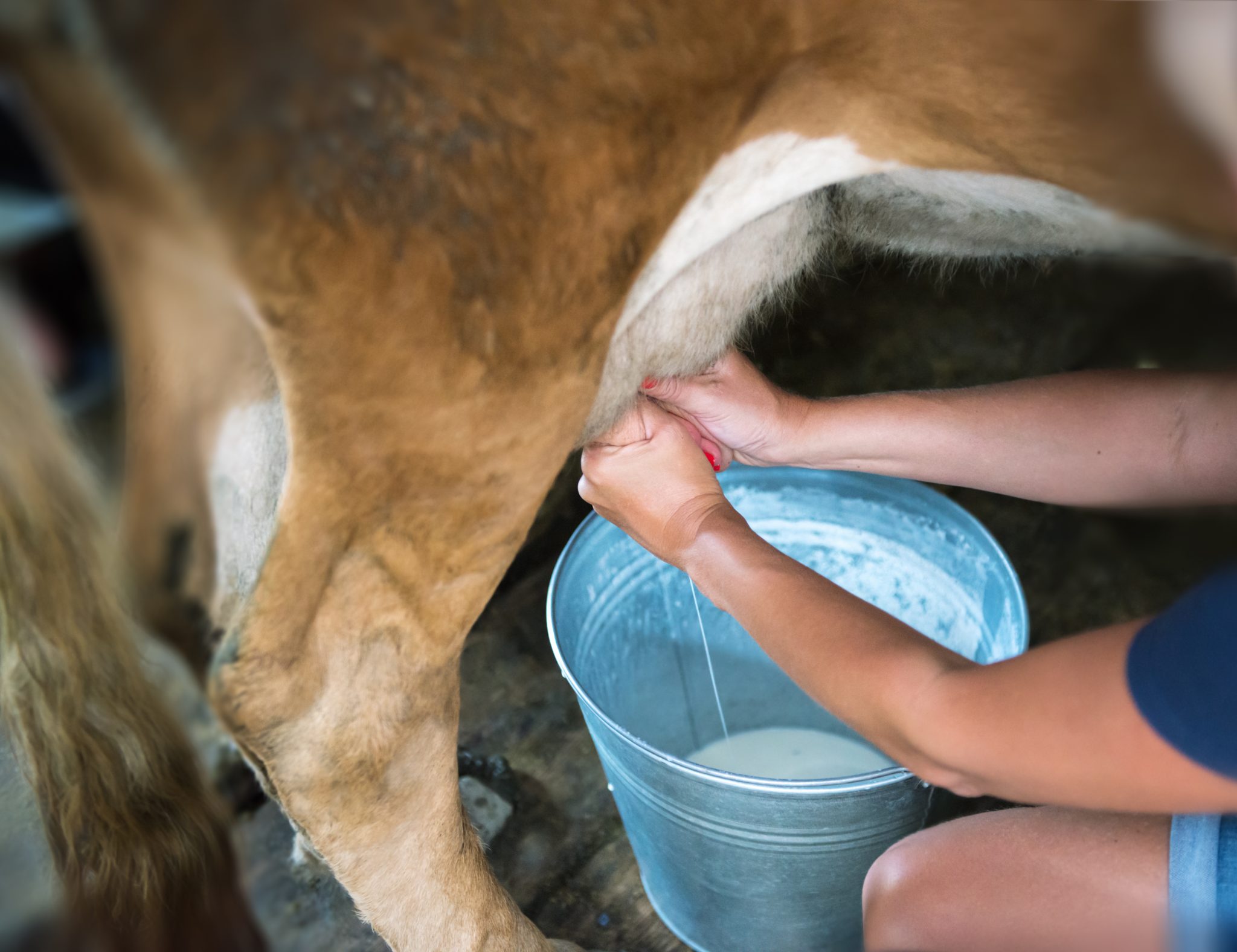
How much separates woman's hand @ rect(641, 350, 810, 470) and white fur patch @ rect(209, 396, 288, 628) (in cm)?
41

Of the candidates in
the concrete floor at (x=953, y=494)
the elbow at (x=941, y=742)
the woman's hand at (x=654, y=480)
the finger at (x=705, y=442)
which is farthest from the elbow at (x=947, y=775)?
the concrete floor at (x=953, y=494)

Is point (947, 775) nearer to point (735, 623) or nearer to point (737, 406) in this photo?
point (737, 406)

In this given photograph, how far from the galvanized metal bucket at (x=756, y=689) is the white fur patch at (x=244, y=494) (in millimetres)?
356

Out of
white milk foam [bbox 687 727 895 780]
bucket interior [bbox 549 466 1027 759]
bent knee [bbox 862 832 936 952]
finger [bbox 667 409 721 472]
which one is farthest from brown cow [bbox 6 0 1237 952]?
white milk foam [bbox 687 727 895 780]

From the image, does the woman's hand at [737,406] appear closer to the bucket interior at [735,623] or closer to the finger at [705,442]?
the finger at [705,442]

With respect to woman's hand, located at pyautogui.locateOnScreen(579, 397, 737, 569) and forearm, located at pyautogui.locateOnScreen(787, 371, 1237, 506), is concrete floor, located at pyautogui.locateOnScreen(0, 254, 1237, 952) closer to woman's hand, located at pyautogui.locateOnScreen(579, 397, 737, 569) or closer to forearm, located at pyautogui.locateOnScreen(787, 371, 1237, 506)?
forearm, located at pyautogui.locateOnScreen(787, 371, 1237, 506)

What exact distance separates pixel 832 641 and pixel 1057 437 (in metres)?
0.43

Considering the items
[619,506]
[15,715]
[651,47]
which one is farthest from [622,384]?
[15,715]

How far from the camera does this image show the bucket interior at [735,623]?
116cm

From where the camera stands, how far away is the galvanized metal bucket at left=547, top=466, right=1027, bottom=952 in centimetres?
98

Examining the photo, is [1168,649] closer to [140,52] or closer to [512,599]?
[140,52]

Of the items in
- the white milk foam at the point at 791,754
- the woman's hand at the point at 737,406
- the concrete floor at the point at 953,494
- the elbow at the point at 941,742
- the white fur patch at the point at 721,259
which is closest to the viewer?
the elbow at the point at 941,742

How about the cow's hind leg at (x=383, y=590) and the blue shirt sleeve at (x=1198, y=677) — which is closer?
the blue shirt sleeve at (x=1198, y=677)

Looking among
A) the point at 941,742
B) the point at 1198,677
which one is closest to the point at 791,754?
the point at 941,742
